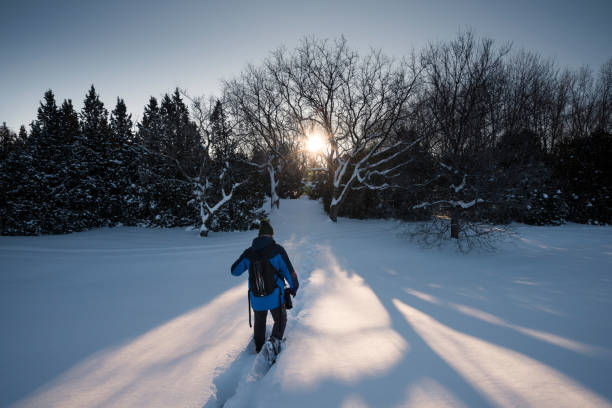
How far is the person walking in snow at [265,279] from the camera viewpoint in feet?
10.2

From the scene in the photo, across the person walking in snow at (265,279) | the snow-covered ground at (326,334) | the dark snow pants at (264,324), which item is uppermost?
the person walking in snow at (265,279)

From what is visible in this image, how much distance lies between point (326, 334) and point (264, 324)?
41.4 inches

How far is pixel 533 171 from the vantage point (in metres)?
10.7

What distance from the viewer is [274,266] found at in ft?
10.5

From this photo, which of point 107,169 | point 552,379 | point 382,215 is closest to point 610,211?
point 382,215

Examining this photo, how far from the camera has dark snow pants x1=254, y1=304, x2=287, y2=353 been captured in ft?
10.5

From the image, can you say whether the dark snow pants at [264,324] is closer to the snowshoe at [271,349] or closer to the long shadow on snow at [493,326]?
the snowshoe at [271,349]

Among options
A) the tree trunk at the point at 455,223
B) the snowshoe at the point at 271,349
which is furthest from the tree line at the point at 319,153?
the snowshoe at the point at 271,349

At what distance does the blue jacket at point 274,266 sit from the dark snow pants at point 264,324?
126mm

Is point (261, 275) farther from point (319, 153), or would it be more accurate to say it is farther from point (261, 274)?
point (319, 153)

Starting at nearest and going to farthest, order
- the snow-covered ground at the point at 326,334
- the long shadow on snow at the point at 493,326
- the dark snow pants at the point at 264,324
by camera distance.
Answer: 1. the snow-covered ground at the point at 326,334
2. the long shadow on snow at the point at 493,326
3. the dark snow pants at the point at 264,324

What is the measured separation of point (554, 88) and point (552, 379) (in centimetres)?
2603

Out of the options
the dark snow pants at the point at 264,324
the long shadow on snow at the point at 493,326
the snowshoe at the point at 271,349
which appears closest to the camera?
the long shadow on snow at the point at 493,326

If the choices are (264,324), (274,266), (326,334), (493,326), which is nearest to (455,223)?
(493,326)
